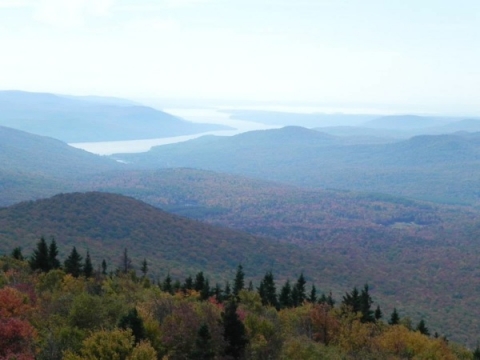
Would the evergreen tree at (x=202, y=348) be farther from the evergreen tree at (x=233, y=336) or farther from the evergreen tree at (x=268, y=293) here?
the evergreen tree at (x=268, y=293)

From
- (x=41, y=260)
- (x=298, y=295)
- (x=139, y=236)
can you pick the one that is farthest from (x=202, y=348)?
(x=139, y=236)

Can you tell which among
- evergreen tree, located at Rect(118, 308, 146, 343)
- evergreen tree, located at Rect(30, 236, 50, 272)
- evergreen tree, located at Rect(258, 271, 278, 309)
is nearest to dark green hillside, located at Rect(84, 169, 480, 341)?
evergreen tree, located at Rect(258, 271, 278, 309)

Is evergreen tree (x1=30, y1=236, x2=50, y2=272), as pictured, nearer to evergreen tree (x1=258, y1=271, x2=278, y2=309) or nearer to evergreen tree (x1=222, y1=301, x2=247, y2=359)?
evergreen tree (x1=258, y1=271, x2=278, y2=309)

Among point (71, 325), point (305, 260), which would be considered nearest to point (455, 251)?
point (305, 260)

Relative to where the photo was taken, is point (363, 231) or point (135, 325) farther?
point (363, 231)

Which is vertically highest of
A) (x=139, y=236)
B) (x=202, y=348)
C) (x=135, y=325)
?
(x=135, y=325)

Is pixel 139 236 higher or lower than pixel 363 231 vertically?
higher

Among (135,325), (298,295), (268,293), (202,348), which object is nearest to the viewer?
(135,325)

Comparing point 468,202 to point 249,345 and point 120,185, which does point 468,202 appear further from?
point 249,345

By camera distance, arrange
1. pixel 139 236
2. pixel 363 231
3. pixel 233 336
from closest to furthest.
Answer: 1. pixel 233 336
2. pixel 139 236
3. pixel 363 231

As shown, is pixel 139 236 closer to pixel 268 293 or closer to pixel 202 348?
pixel 268 293
